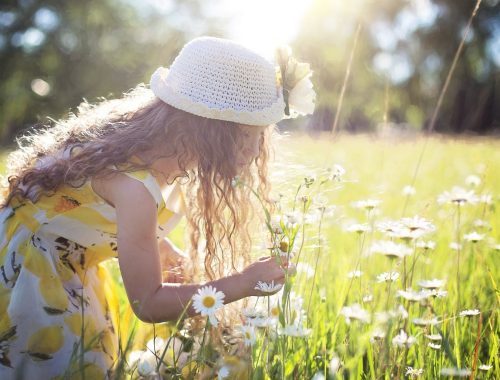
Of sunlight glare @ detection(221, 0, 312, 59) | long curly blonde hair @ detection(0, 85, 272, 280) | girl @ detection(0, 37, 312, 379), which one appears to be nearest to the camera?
girl @ detection(0, 37, 312, 379)

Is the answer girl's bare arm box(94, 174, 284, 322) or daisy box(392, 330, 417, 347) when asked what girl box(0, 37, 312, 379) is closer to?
girl's bare arm box(94, 174, 284, 322)

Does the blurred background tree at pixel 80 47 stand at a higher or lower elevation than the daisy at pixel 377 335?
higher

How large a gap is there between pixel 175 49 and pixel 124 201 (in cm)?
2401

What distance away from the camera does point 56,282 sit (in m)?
1.80

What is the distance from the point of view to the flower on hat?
1861mm

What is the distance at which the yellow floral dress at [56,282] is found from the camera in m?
1.71

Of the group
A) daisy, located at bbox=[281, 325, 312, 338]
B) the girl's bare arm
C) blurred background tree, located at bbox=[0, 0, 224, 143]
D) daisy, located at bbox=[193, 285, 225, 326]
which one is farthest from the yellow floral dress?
blurred background tree, located at bbox=[0, 0, 224, 143]

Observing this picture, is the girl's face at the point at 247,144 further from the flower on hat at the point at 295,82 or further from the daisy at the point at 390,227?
the daisy at the point at 390,227

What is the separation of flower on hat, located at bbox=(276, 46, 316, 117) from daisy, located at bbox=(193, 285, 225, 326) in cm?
69

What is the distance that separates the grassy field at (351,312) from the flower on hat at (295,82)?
0.46 feet

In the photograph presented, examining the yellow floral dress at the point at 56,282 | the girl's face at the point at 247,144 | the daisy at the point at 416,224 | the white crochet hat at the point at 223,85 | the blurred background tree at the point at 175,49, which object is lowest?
the yellow floral dress at the point at 56,282

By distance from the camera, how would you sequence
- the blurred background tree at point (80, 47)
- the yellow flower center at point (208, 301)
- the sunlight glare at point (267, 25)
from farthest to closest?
the blurred background tree at point (80, 47) → the sunlight glare at point (267, 25) → the yellow flower center at point (208, 301)

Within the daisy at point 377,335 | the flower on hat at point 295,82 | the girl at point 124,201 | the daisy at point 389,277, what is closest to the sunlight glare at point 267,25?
the flower on hat at point 295,82

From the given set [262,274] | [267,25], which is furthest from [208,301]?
[267,25]
